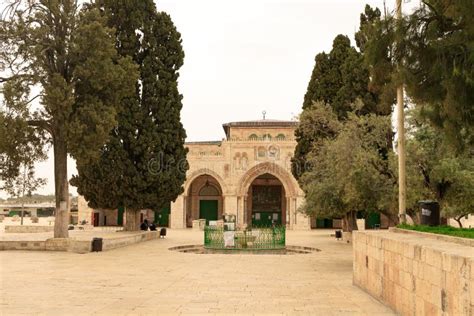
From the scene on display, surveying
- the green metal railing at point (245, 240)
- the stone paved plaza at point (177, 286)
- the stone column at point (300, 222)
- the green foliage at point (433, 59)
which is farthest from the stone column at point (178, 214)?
the green foliage at point (433, 59)

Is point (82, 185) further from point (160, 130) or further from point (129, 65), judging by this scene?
point (129, 65)

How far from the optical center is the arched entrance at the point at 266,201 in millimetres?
44344

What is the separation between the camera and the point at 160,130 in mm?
26328

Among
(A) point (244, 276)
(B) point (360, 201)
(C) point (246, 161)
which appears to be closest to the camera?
(A) point (244, 276)

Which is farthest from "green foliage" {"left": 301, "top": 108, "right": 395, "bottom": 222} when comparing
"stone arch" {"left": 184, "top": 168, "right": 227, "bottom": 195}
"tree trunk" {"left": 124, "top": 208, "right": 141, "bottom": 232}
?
"stone arch" {"left": 184, "top": 168, "right": 227, "bottom": 195}

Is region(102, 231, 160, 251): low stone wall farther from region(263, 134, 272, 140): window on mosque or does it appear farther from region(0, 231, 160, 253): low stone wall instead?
Answer: region(263, 134, 272, 140): window on mosque

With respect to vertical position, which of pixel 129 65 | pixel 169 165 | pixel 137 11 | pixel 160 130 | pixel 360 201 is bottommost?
pixel 360 201

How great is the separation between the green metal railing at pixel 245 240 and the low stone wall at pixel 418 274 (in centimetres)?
1013

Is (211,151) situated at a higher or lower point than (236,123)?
lower

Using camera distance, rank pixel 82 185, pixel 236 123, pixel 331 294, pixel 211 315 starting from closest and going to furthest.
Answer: pixel 211 315, pixel 331 294, pixel 82 185, pixel 236 123

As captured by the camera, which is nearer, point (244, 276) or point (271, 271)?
point (244, 276)

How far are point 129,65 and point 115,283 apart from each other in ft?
37.9

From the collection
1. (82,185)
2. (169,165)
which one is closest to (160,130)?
(169,165)

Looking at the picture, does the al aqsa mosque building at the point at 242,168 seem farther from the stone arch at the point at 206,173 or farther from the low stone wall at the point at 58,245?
the low stone wall at the point at 58,245
